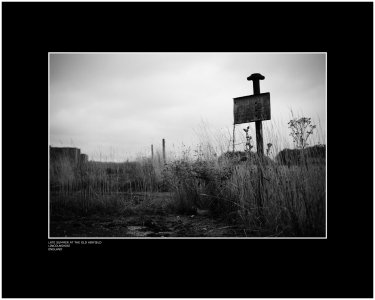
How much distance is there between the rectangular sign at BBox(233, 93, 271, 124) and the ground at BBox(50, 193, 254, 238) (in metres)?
1.01

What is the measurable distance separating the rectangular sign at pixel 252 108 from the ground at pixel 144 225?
1.01m

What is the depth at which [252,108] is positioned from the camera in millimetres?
1910

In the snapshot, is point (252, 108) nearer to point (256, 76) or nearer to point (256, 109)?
point (256, 109)

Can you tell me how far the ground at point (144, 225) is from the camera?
1.92 m

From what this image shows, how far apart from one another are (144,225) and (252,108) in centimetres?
164

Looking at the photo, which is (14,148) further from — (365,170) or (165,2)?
(365,170)

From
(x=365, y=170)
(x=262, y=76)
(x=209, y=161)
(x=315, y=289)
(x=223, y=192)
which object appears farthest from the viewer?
(x=209, y=161)

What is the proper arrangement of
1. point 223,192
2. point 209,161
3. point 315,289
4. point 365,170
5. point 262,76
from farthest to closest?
point 209,161, point 223,192, point 262,76, point 365,170, point 315,289

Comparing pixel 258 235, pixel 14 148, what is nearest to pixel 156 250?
pixel 258 235

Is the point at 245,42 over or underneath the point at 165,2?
underneath

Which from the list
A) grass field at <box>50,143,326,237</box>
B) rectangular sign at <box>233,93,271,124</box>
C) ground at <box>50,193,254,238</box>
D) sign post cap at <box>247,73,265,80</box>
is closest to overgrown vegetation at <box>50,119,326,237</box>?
grass field at <box>50,143,326,237</box>

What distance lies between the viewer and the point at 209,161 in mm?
2797

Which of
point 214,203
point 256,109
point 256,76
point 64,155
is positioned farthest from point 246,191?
point 64,155

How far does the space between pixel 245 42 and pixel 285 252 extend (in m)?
1.70
